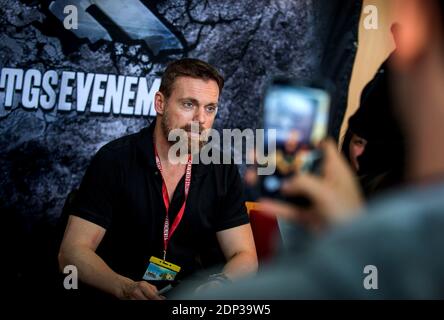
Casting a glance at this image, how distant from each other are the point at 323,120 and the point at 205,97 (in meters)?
0.41

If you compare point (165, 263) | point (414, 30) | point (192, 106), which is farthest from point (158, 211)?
point (414, 30)

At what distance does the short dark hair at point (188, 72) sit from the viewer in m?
2.07

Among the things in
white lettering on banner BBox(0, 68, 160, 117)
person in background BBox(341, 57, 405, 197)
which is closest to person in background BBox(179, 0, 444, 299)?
person in background BBox(341, 57, 405, 197)

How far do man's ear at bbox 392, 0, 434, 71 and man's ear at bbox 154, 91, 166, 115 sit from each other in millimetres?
1693

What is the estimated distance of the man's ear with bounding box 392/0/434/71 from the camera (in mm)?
419

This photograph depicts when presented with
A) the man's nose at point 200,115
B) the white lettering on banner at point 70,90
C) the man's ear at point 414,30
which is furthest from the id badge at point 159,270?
the man's ear at point 414,30

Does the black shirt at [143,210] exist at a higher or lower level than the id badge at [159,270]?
higher

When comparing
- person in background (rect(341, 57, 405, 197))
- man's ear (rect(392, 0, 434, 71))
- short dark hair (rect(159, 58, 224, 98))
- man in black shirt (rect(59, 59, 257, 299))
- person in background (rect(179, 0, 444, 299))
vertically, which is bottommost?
man in black shirt (rect(59, 59, 257, 299))

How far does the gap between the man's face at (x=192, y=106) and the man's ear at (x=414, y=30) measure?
1.61 m

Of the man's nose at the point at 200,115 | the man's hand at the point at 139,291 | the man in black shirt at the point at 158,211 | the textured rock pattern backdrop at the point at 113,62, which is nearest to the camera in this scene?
the man's hand at the point at 139,291

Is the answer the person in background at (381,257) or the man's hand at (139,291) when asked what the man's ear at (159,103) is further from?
the person in background at (381,257)

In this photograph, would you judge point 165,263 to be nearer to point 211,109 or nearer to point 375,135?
point 211,109

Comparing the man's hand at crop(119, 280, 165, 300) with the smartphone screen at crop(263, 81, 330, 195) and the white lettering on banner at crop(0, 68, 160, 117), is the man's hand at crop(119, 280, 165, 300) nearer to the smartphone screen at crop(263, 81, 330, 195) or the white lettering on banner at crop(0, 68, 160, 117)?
the smartphone screen at crop(263, 81, 330, 195)

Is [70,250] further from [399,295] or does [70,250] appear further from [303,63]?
[399,295]
